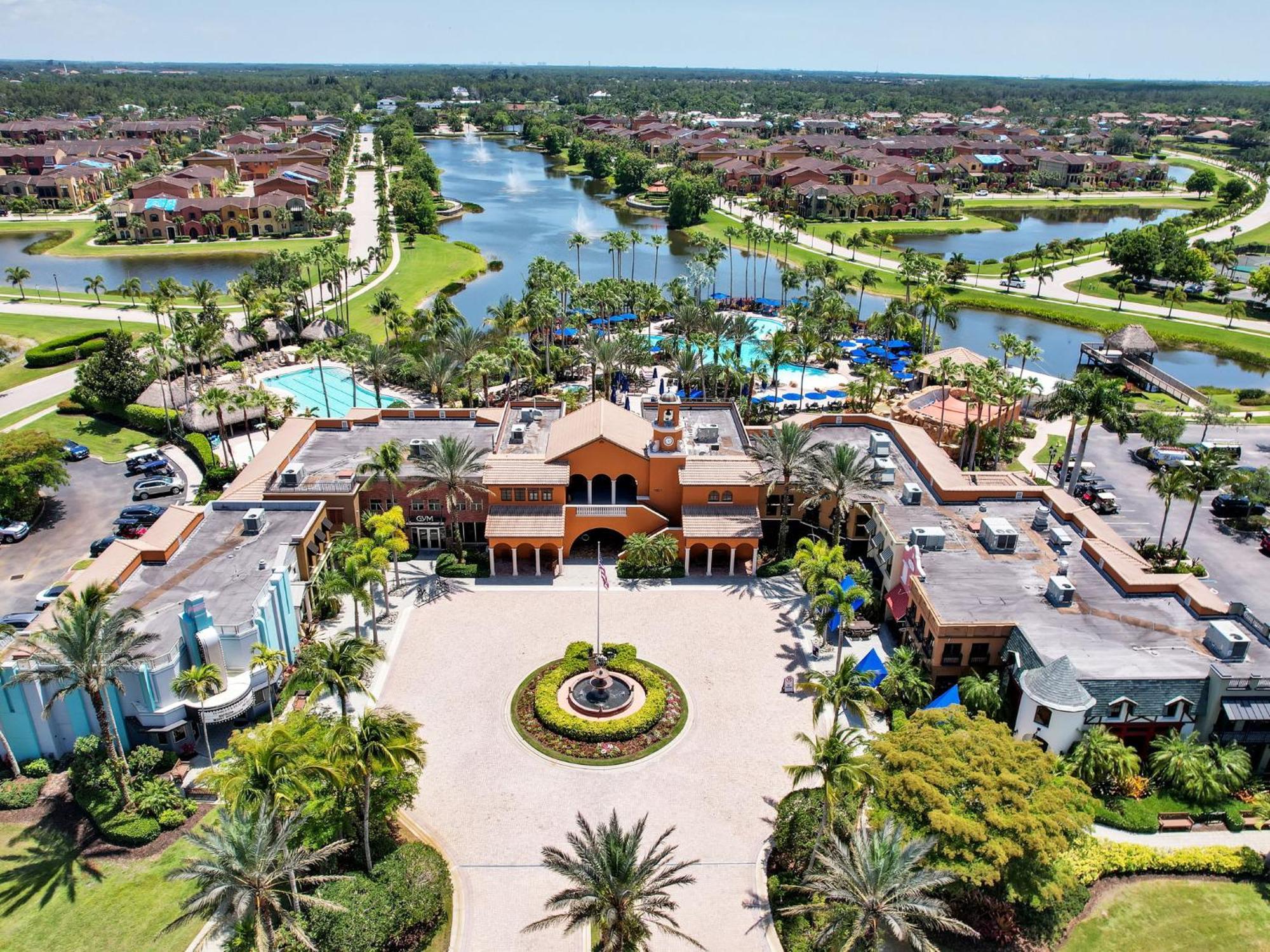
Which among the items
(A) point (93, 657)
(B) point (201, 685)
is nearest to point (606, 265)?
(B) point (201, 685)

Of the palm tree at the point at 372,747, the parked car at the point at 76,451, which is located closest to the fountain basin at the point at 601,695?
the palm tree at the point at 372,747

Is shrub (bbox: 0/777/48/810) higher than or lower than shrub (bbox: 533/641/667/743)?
lower

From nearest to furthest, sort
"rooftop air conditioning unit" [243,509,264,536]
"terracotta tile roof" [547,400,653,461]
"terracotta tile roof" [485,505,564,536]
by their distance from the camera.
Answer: "rooftop air conditioning unit" [243,509,264,536], "terracotta tile roof" [485,505,564,536], "terracotta tile roof" [547,400,653,461]

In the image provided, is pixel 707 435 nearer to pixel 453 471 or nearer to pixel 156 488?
pixel 453 471

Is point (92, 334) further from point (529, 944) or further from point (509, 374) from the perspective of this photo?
point (529, 944)

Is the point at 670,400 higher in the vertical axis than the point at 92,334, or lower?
higher

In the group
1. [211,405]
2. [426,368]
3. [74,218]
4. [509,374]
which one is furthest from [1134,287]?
[74,218]

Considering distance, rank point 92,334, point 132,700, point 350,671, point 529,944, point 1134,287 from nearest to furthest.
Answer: point 529,944 < point 350,671 < point 132,700 < point 92,334 < point 1134,287

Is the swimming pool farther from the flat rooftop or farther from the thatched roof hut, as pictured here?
the thatched roof hut

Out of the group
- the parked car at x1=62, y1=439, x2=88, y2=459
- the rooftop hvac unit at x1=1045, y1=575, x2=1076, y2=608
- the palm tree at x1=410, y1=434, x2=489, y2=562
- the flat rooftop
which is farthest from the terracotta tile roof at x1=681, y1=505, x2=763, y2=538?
the parked car at x1=62, y1=439, x2=88, y2=459
